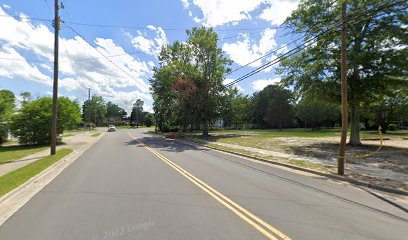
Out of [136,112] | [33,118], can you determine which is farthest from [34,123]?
[136,112]

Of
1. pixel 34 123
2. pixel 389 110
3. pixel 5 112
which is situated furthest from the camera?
pixel 389 110

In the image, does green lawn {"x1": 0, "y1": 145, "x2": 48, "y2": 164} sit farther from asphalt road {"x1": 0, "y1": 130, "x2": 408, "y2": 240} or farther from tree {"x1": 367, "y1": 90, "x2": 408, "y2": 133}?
tree {"x1": 367, "y1": 90, "x2": 408, "y2": 133}

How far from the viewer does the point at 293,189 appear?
8.17 m

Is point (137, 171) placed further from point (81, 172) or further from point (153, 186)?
point (153, 186)

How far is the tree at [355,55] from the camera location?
1817cm

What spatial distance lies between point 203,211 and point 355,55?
16.6 metres

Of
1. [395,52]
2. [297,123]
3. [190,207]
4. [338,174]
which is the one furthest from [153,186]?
[297,123]

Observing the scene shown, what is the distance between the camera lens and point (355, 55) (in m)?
17.9

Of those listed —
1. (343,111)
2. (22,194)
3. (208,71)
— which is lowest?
(22,194)

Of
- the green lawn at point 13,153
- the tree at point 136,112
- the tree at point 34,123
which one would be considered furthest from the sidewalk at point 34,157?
the tree at point 136,112

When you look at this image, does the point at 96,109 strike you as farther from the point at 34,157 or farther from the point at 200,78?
the point at 34,157

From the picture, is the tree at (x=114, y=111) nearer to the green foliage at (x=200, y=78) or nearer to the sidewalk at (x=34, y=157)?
the green foliage at (x=200, y=78)

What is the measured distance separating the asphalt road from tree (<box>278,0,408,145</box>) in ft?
42.5

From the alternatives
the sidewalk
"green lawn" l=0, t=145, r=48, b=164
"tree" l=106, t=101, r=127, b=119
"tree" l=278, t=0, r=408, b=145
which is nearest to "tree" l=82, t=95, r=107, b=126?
"tree" l=106, t=101, r=127, b=119
